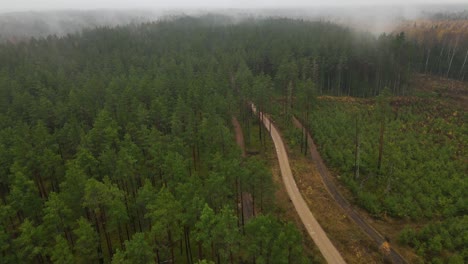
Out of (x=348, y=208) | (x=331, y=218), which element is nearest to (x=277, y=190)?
(x=331, y=218)

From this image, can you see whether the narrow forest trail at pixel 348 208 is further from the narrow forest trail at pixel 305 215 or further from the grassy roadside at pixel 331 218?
the narrow forest trail at pixel 305 215

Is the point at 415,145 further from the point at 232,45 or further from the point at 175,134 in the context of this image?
the point at 232,45

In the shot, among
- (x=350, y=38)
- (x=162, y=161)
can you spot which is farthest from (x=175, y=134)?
(x=350, y=38)

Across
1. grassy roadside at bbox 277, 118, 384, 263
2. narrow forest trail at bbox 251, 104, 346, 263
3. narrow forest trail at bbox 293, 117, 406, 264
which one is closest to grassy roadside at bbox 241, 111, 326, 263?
narrow forest trail at bbox 251, 104, 346, 263

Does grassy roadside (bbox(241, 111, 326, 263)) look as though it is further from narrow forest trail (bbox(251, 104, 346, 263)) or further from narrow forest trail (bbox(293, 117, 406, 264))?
narrow forest trail (bbox(293, 117, 406, 264))

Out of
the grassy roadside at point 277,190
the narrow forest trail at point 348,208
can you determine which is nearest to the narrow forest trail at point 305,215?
the grassy roadside at point 277,190
